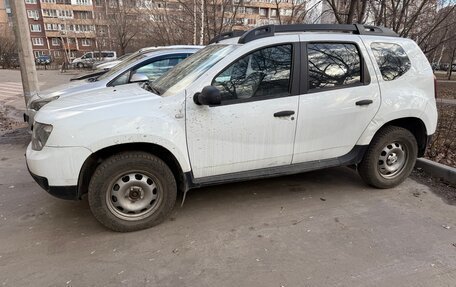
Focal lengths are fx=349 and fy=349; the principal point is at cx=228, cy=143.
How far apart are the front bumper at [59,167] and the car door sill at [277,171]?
3.43 feet

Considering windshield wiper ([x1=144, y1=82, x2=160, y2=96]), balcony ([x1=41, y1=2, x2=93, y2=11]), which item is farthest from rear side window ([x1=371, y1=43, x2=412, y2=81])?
balcony ([x1=41, y1=2, x2=93, y2=11])

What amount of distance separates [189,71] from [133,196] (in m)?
1.45

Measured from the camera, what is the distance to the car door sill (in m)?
3.65

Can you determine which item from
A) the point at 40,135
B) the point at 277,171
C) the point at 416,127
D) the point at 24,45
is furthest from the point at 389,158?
the point at 24,45

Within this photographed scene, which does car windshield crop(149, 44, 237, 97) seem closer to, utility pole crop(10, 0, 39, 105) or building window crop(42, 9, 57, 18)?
utility pole crop(10, 0, 39, 105)

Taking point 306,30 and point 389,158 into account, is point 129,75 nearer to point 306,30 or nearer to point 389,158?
point 306,30

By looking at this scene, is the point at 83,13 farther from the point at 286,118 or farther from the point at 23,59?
the point at 286,118

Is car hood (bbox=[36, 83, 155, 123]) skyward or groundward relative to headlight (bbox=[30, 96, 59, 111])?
skyward

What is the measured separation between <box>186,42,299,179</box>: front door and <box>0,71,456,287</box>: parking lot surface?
63cm

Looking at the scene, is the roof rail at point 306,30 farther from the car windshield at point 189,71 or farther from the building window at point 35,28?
the building window at point 35,28

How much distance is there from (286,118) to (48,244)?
2664 millimetres

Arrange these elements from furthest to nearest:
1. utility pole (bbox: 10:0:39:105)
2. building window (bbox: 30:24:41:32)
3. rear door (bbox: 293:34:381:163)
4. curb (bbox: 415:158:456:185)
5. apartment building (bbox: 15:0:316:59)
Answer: building window (bbox: 30:24:41:32) < apartment building (bbox: 15:0:316:59) < utility pole (bbox: 10:0:39:105) < curb (bbox: 415:158:456:185) < rear door (bbox: 293:34:381:163)

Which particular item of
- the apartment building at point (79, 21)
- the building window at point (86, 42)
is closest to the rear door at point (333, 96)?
the apartment building at point (79, 21)

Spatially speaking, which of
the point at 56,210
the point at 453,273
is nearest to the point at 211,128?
the point at 56,210
